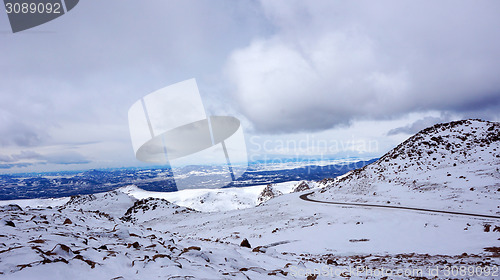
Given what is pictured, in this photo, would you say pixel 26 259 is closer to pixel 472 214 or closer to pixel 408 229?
pixel 408 229

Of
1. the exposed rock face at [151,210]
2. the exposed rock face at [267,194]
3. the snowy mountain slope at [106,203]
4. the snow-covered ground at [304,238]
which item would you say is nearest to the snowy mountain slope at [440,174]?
the snow-covered ground at [304,238]

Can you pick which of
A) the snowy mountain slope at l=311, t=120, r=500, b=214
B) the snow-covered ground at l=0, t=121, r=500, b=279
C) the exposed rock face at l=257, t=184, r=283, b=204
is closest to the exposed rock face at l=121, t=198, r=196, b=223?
the snow-covered ground at l=0, t=121, r=500, b=279

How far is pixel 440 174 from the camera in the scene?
33.8 m

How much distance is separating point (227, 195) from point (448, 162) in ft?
258

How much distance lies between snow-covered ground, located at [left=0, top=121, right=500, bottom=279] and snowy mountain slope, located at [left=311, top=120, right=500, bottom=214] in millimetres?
178

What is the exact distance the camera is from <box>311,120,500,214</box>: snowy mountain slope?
83.7 ft

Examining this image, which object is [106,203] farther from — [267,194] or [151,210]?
[267,194]

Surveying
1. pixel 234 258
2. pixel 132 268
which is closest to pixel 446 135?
pixel 234 258

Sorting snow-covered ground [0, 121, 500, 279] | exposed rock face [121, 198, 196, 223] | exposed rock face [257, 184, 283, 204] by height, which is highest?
snow-covered ground [0, 121, 500, 279]

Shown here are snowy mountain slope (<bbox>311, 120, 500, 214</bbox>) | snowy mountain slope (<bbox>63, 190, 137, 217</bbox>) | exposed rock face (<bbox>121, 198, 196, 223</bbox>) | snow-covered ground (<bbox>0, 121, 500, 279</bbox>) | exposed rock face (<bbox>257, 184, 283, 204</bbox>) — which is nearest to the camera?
snow-covered ground (<bbox>0, 121, 500, 279</bbox>)

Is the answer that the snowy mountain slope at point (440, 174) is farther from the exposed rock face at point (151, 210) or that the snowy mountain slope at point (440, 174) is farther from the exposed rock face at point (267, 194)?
the exposed rock face at point (267, 194)

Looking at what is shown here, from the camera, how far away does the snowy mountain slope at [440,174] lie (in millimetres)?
25500

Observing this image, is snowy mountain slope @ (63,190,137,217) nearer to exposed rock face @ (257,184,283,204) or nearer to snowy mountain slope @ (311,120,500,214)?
snowy mountain slope @ (311,120,500,214)

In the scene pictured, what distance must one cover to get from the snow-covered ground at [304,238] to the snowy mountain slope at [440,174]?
178 mm
